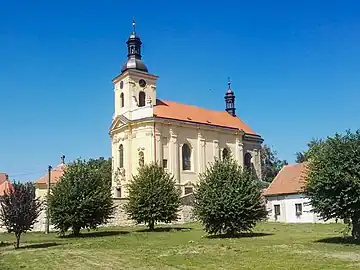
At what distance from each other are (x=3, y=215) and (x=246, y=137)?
4738cm

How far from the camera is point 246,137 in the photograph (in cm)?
6700

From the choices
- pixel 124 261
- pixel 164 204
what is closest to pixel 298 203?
pixel 164 204

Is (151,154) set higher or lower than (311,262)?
higher

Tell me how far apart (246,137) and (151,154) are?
17839 millimetres

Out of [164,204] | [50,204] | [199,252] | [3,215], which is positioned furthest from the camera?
[164,204]

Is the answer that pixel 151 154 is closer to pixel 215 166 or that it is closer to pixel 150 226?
pixel 150 226

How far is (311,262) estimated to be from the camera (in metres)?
14.8

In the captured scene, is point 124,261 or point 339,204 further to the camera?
point 339,204

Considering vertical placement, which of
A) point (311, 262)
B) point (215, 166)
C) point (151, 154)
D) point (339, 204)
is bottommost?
point (311, 262)

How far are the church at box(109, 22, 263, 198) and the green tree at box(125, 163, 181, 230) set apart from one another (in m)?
17.4

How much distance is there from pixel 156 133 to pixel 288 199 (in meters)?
17.4

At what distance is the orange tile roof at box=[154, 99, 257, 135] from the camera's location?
58.5 meters

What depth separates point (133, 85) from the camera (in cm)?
5981

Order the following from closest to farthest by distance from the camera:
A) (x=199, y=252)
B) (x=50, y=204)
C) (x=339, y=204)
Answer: (x=199, y=252)
(x=339, y=204)
(x=50, y=204)
